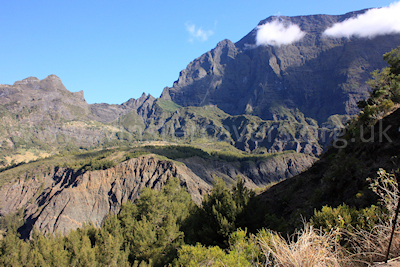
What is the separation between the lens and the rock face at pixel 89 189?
7044 centimetres

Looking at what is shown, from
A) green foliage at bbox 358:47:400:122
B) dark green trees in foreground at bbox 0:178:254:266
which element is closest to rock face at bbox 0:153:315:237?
dark green trees in foreground at bbox 0:178:254:266

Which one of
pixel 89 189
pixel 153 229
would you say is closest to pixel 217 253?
pixel 153 229

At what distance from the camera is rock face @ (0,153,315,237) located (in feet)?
231

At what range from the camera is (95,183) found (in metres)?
77.6

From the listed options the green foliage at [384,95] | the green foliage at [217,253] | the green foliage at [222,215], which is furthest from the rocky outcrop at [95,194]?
the green foliage at [217,253]

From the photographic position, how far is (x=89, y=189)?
249 ft

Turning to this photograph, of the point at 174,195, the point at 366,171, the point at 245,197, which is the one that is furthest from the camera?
the point at 174,195

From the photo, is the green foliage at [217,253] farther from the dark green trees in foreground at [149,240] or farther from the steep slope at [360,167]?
the dark green trees in foreground at [149,240]

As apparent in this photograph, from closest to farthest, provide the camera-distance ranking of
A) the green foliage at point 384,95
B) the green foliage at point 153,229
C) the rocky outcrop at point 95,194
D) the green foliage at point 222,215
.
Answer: the green foliage at point 384,95, the green foliage at point 222,215, the green foliage at point 153,229, the rocky outcrop at point 95,194

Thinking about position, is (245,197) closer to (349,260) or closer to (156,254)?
(156,254)

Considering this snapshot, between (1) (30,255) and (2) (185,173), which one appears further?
(2) (185,173)

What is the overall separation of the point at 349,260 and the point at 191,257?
7781 mm

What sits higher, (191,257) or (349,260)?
(349,260)

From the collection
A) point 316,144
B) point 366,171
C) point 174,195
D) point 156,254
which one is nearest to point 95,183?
point 174,195
